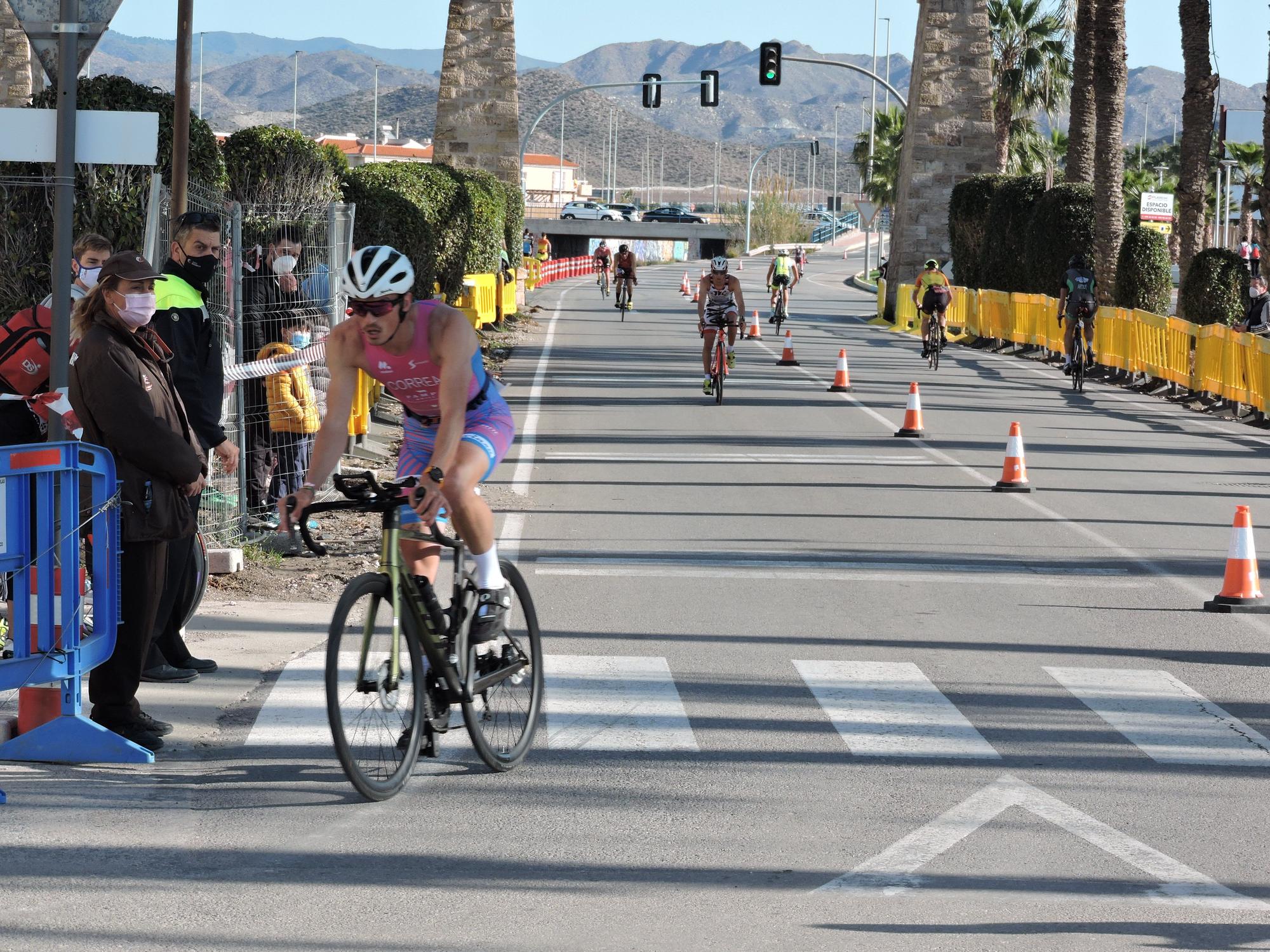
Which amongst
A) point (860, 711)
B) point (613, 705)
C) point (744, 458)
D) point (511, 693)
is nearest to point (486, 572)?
point (511, 693)

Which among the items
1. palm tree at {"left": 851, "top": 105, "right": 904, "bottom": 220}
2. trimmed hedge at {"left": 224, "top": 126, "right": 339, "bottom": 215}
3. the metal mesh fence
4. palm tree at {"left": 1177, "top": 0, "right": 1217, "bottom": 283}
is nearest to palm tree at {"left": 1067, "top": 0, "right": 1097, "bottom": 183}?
palm tree at {"left": 1177, "top": 0, "right": 1217, "bottom": 283}

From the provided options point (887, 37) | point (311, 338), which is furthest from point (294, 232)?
point (887, 37)

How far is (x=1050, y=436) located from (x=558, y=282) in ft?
192

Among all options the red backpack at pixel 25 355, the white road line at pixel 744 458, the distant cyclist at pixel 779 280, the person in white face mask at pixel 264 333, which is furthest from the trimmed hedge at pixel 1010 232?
the red backpack at pixel 25 355

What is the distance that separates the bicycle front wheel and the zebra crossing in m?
0.89

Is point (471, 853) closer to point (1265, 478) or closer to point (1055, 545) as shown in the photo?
point (1055, 545)

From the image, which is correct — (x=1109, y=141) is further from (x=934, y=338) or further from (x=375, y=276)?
(x=375, y=276)

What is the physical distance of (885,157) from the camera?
81.6 m

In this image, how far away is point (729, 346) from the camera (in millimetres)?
23922

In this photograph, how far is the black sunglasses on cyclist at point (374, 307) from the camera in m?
6.23

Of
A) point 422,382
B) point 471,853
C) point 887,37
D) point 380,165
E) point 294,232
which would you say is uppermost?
point 887,37

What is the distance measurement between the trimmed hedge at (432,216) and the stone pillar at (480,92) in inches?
183

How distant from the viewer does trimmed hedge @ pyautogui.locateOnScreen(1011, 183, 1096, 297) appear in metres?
35.0

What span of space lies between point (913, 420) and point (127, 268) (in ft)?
45.7
